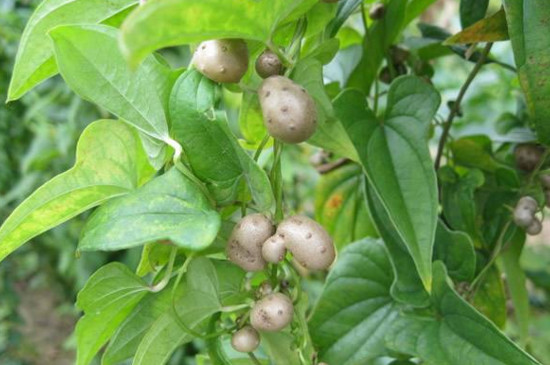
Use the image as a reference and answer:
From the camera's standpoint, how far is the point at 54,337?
8.80ft

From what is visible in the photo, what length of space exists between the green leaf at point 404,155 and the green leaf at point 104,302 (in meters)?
0.17

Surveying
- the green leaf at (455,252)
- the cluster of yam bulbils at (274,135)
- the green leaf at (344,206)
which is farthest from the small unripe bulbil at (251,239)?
the green leaf at (344,206)

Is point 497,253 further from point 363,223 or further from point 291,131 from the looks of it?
point 291,131

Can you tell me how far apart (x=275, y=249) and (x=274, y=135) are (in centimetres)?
6

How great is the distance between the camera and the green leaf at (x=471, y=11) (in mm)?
548

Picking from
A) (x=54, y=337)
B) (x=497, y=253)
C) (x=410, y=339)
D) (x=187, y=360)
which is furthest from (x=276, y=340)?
(x=54, y=337)

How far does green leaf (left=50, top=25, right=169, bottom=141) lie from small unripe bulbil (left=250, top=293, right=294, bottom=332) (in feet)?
0.37

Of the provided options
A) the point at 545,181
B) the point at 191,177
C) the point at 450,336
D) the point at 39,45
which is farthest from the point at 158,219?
the point at 545,181

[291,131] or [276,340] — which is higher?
[291,131]

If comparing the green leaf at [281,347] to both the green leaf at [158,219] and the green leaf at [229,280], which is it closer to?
the green leaf at [229,280]

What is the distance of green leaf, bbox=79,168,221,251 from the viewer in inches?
13.1

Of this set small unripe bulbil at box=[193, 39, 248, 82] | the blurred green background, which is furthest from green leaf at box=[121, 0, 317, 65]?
the blurred green background

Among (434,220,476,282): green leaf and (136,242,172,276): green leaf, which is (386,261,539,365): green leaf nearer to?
(434,220,476,282): green leaf

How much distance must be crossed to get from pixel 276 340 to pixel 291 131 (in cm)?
19
